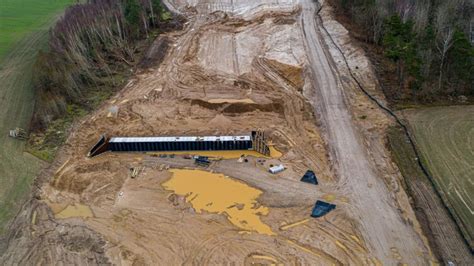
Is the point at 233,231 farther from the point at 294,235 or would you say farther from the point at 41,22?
the point at 41,22

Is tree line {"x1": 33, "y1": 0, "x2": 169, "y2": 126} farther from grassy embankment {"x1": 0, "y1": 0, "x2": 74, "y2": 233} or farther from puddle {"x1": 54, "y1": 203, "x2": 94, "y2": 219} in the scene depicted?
puddle {"x1": 54, "y1": 203, "x2": 94, "y2": 219}

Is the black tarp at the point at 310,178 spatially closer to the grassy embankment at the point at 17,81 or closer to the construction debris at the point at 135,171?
the construction debris at the point at 135,171

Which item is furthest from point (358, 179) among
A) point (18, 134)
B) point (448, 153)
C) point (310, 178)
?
point (18, 134)

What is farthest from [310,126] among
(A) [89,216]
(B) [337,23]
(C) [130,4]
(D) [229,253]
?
(C) [130,4]

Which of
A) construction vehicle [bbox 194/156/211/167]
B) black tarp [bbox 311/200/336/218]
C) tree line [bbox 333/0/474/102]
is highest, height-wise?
tree line [bbox 333/0/474/102]

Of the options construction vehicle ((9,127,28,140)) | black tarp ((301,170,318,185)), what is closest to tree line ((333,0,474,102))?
black tarp ((301,170,318,185))
